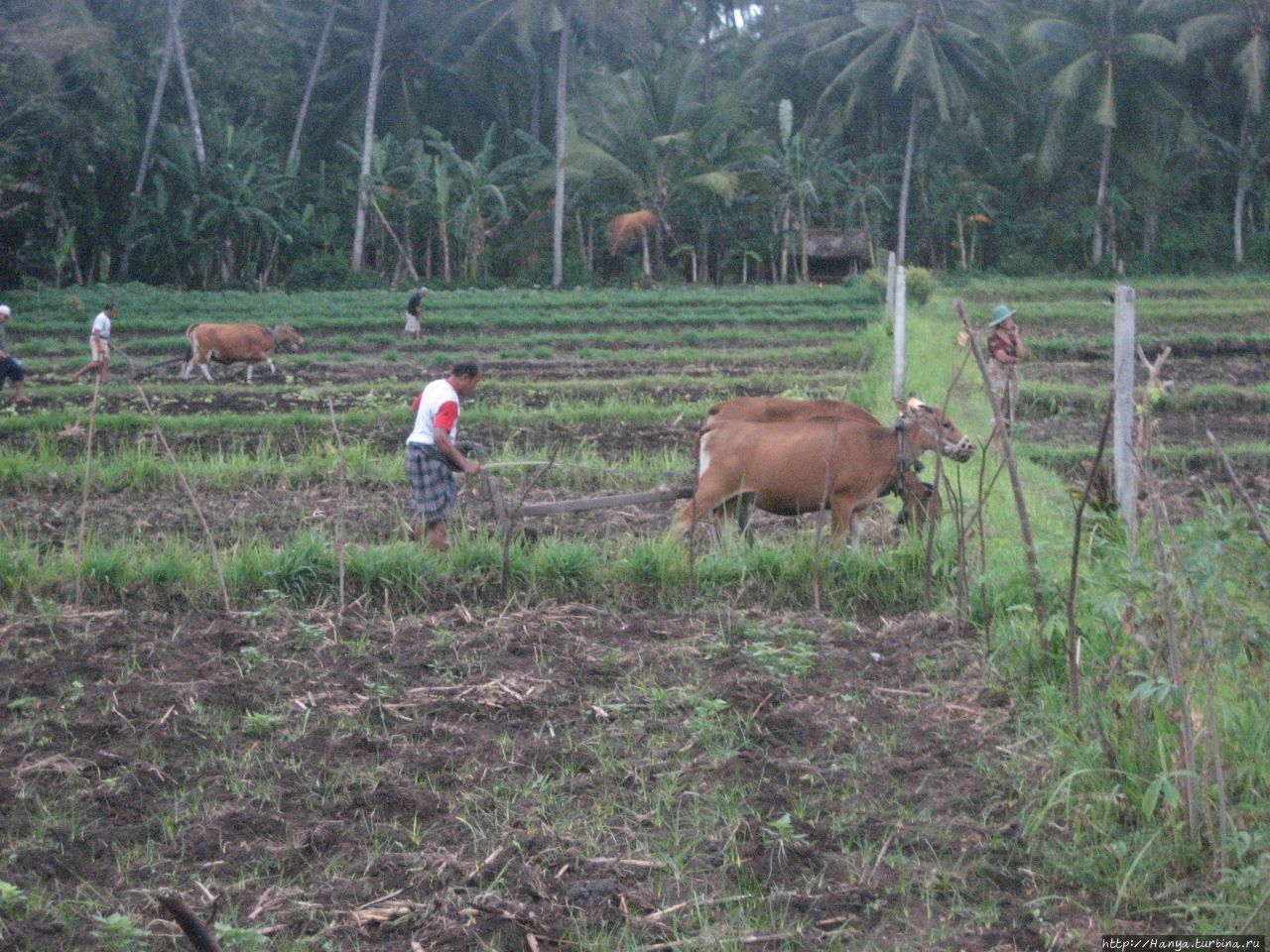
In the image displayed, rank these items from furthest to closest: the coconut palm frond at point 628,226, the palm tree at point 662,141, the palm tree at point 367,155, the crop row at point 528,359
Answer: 1. the coconut palm frond at point 628,226
2. the palm tree at point 662,141
3. the palm tree at point 367,155
4. the crop row at point 528,359

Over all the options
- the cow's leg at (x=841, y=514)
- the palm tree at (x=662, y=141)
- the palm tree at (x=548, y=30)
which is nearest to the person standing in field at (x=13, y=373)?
the cow's leg at (x=841, y=514)

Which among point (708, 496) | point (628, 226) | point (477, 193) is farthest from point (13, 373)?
point (628, 226)

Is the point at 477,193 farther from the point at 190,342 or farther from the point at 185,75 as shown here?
the point at 190,342

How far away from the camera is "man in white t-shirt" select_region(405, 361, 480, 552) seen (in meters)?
8.47

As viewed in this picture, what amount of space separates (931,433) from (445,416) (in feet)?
10.1

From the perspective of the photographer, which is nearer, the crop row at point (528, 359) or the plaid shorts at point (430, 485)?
the plaid shorts at point (430, 485)

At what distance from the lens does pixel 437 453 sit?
8484 mm

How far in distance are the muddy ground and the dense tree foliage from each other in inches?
1119

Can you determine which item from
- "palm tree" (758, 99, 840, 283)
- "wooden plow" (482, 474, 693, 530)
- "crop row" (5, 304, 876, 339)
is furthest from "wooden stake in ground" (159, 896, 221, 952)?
"palm tree" (758, 99, 840, 283)

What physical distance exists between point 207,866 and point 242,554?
345 cm

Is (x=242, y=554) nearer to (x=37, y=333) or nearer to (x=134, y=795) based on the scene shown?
(x=134, y=795)

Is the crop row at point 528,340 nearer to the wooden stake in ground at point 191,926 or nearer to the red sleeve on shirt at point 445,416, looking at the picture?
the red sleeve on shirt at point 445,416

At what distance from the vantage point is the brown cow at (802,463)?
8.42 m

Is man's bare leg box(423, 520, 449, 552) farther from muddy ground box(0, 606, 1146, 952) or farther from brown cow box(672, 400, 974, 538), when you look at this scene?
muddy ground box(0, 606, 1146, 952)
